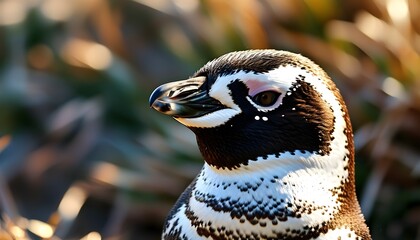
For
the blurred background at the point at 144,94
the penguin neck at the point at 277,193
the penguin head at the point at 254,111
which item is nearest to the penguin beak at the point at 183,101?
the penguin head at the point at 254,111

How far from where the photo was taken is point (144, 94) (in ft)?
11.1

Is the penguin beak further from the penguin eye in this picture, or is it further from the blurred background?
the blurred background

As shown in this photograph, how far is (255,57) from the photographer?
165 centimetres

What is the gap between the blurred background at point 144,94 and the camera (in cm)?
276

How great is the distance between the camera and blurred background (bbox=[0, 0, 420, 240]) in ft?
9.07

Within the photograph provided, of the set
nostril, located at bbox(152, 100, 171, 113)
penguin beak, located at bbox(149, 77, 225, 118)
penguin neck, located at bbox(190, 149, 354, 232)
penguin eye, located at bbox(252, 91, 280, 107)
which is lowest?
penguin neck, located at bbox(190, 149, 354, 232)

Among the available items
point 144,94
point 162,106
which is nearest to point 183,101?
point 162,106

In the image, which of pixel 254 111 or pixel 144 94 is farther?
pixel 144 94

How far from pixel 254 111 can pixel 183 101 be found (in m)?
0.12

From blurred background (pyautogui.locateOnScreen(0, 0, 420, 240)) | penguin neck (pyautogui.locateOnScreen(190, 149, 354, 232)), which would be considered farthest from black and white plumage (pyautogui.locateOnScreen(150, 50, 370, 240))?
blurred background (pyautogui.locateOnScreen(0, 0, 420, 240))

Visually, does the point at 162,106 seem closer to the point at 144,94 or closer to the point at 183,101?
the point at 183,101

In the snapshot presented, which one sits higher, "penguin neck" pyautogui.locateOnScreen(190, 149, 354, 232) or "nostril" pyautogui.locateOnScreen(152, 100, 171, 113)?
"nostril" pyautogui.locateOnScreen(152, 100, 171, 113)

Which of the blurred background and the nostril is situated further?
the blurred background

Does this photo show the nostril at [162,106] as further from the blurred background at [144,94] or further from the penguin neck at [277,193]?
the blurred background at [144,94]
